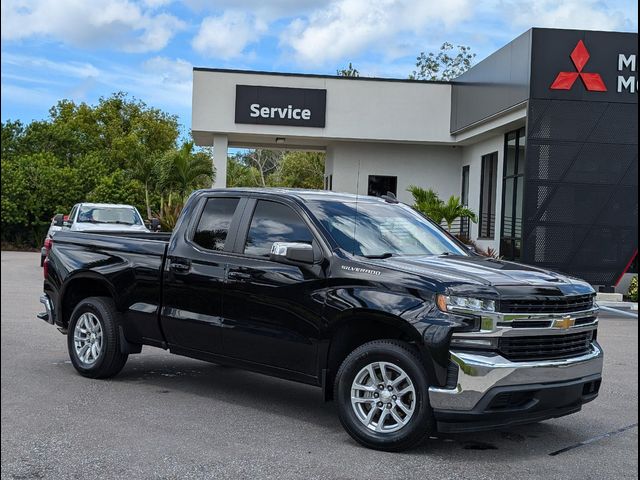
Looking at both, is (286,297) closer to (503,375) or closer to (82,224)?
(503,375)

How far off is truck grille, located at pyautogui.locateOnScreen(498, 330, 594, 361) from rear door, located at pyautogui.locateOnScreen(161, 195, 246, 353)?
253 centimetres

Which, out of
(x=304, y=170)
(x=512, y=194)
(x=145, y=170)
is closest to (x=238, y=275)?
(x=512, y=194)

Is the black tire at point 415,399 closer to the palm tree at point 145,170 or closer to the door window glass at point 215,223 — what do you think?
the door window glass at point 215,223

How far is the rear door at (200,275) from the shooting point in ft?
23.5

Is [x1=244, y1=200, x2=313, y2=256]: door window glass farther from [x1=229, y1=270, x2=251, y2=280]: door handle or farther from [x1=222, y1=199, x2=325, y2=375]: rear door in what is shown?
[x1=229, y1=270, x2=251, y2=280]: door handle

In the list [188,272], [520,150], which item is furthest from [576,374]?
[520,150]

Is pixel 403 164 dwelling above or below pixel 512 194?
above

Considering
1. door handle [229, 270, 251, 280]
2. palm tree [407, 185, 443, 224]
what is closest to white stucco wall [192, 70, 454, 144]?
palm tree [407, 185, 443, 224]

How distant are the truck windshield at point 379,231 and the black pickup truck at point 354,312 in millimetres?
18

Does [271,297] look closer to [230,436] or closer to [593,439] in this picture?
[230,436]

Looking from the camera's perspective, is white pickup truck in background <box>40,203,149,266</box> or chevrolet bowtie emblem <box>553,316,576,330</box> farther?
white pickup truck in background <box>40,203,149,266</box>

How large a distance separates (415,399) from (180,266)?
272cm

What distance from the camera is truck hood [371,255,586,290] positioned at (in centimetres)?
582

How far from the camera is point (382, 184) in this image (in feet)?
96.4
